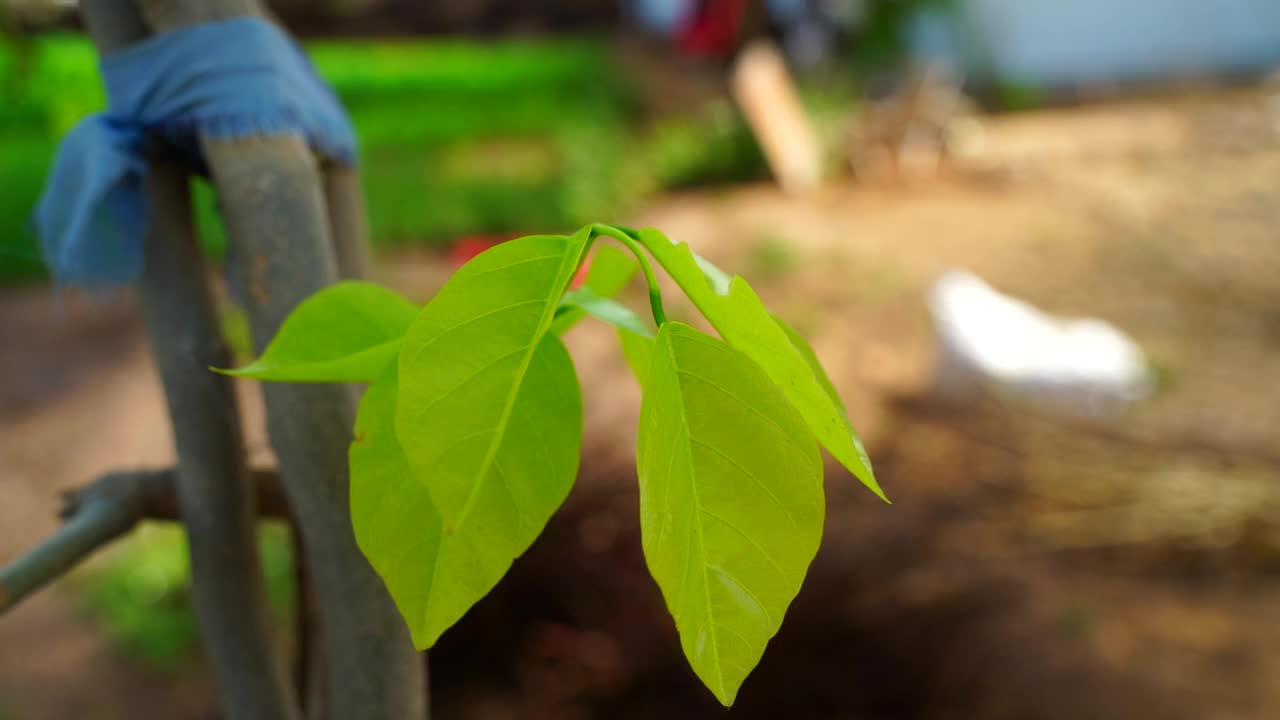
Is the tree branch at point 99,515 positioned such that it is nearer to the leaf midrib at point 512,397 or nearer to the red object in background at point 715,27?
the leaf midrib at point 512,397

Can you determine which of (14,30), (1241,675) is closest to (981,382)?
(1241,675)

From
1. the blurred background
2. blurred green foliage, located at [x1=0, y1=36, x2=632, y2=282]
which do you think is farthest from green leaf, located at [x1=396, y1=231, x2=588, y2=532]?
blurred green foliage, located at [x1=0, y1=36, x2=632, y2=282]

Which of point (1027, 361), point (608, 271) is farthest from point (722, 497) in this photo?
point (1027, 361)

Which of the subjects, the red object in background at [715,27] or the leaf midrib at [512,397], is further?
the red object in background at [715,27]

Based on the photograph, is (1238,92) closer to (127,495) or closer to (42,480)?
(42,480)

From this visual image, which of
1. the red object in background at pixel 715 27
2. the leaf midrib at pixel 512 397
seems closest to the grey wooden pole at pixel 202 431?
the leaf midrib at pixel 512 397

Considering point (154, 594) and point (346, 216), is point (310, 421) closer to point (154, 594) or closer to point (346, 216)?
point (346, 216)
